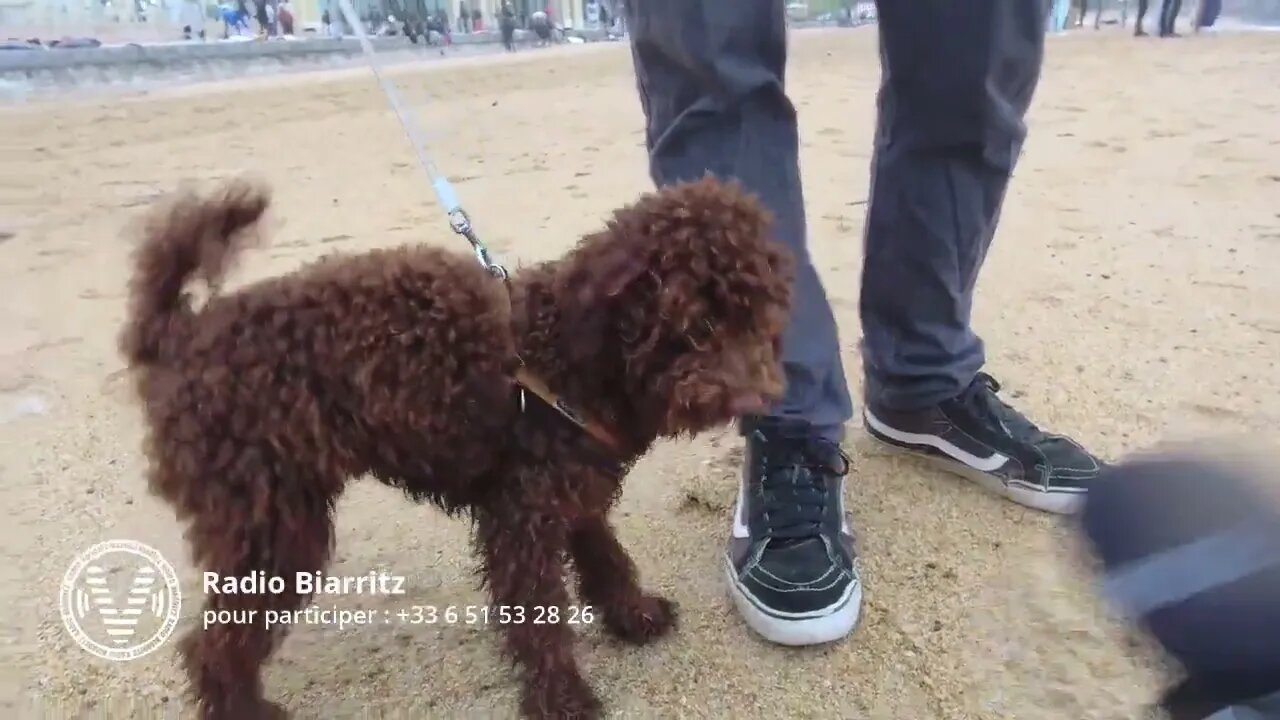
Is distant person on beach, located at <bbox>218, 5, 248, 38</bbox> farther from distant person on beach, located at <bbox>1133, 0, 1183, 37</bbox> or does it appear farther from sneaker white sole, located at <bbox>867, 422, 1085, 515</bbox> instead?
sneaker white sole, located at <bbox>867, 422, 1085, 515</bbox>

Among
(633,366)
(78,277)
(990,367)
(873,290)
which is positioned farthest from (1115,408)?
(78,277)

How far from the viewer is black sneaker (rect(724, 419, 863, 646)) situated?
172cm

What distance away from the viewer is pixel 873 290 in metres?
2.21

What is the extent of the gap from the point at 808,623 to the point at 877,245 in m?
0.87

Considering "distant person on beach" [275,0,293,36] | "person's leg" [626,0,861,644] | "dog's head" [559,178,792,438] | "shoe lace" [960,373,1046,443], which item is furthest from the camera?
"distant person on beach" [275,0,293,36]

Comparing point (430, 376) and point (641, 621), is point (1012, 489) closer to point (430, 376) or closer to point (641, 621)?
point (641, 621)

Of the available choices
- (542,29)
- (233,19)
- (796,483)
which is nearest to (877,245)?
(796,483)

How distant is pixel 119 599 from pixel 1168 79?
10511 mm

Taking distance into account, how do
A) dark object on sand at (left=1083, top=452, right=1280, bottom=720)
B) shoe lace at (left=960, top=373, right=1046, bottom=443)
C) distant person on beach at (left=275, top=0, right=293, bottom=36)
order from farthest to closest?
1. distant person on beach at (left=275, top=0, right=293, bottom=36)
2. shoe lace at (left=960, top=373, right=1046, bottom=443)
3. dark object on sand at (left=1083, top=452, right=1280, bottom=720)

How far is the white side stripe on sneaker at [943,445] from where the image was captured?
84.5 inches

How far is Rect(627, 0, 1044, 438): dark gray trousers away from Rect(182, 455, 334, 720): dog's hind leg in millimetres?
874

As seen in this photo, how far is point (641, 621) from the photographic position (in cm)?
176

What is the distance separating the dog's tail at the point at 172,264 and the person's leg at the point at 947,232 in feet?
4.17

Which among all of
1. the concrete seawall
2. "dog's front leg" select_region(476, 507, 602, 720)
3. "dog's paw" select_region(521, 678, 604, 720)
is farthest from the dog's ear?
the concrete seawall
